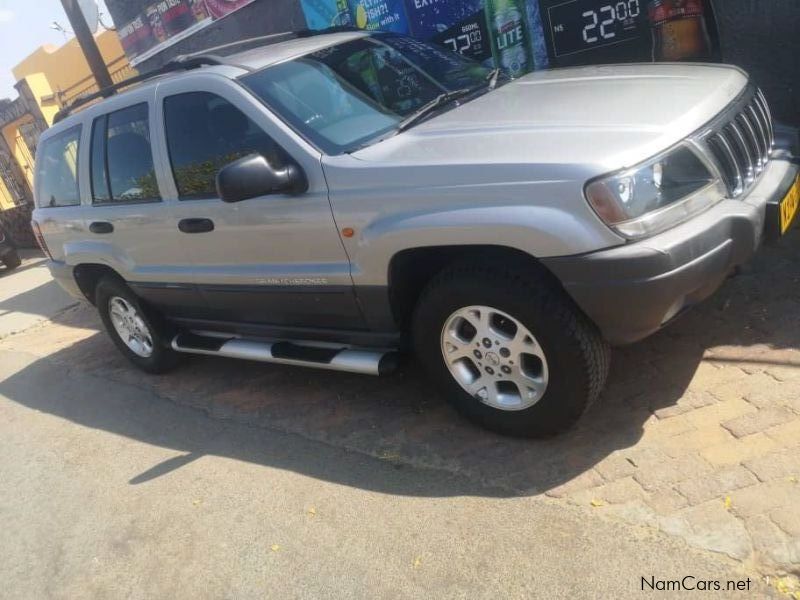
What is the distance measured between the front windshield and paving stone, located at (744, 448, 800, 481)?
7.17 feet

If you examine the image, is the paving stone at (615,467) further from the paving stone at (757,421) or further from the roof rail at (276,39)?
the roof rail at (276,39)

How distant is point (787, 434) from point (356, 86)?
2.62 m

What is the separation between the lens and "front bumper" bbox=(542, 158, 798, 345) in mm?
2502

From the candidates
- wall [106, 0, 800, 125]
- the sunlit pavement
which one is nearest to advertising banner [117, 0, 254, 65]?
the sunlit pavement

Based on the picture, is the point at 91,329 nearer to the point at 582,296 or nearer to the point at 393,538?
the point at 393,538

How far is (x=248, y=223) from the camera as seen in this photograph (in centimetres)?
354

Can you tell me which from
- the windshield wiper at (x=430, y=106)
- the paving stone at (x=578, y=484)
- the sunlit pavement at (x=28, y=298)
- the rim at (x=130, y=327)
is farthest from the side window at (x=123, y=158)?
the sunlit pavement at (x=28, y=298)

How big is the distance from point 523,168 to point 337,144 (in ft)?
3.37

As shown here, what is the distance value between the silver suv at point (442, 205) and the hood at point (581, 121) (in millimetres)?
15

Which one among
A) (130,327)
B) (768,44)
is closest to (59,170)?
(130,327)

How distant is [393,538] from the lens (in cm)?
280

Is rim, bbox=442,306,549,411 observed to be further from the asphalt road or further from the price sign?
the price sign

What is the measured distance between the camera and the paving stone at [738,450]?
2707 millimetres

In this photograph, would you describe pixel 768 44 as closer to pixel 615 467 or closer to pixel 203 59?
pixel 615 467
